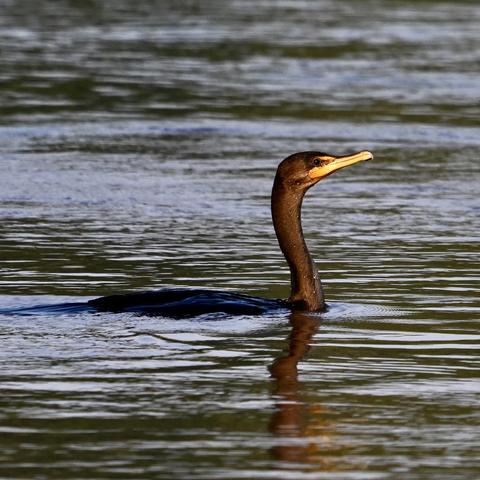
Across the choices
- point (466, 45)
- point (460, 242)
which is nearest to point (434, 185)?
point (460, 242)

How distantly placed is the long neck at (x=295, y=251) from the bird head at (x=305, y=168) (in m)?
0.05

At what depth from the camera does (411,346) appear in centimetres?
1009

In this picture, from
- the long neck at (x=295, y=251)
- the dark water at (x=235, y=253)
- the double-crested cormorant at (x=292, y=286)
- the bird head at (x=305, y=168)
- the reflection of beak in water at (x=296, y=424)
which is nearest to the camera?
the reflection of beak in water at (x=296, y=424)

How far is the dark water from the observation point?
784cm

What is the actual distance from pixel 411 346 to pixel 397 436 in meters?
2.22

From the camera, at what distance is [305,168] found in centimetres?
1165

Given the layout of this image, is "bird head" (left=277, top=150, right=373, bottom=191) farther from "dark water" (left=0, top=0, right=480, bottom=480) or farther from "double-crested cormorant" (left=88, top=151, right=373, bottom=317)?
"dark water" (left=0, top=0, right=480, bottom=480)

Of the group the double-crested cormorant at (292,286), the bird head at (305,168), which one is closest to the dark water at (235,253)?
the double-crested cormorant at (292,286)

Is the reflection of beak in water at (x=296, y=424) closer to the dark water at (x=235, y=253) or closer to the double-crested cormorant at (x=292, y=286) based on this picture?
the dark water at (x=235, y=253)

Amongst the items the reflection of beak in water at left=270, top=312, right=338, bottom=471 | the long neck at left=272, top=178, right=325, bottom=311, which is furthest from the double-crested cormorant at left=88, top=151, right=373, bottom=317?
the reflection of beak in water at left=270, top=312, right=338, bottom=471

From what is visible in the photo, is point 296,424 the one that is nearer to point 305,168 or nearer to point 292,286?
point 292,286

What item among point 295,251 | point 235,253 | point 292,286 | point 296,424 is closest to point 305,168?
point 295,251

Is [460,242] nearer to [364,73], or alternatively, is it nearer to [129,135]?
[129,135]

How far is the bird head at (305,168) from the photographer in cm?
1161
